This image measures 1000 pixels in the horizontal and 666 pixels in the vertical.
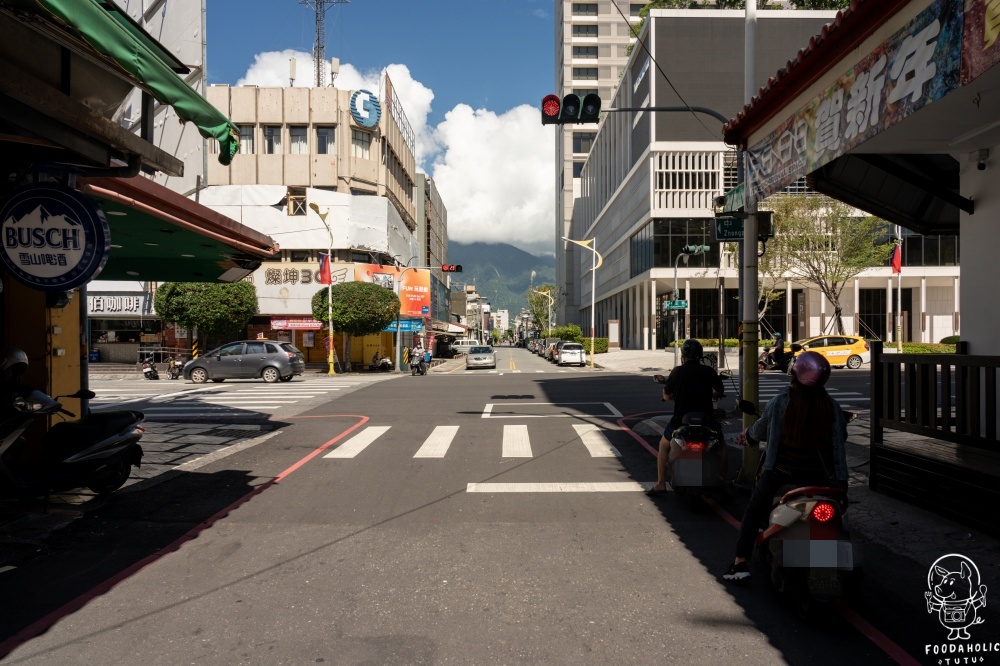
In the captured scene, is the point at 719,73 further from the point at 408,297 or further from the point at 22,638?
the point at 22,638

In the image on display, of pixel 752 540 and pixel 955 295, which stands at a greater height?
pixel 955 295

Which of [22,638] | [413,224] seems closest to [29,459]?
[22,638]

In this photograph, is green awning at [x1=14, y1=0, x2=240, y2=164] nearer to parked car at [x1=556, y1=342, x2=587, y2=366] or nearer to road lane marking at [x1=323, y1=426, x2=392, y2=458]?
road lane marking at [x1=323, y1=426, x2=392, y2=458]

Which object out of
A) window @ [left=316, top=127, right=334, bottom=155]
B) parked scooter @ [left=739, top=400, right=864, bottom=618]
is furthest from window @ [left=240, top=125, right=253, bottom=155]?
parked scooter @ [left=739, top=400, right=864, bottom=618]

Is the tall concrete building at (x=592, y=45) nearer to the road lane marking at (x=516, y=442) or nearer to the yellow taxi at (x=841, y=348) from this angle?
the yellow taxi at (x=841, y=348)

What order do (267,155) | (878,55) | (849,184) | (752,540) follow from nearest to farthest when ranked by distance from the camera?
(752,540) < (878,55) < (849,184) < (267,155)

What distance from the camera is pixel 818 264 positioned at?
3544 cm

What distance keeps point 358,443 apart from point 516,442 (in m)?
2.58

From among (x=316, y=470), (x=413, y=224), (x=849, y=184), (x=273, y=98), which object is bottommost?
(x=316, y=470)

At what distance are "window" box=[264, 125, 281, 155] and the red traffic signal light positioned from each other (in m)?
37.0

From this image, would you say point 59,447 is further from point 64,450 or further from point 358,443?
point 358,443

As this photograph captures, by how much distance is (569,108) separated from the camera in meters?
9.59

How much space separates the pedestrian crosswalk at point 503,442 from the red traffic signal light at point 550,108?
488 centimetres

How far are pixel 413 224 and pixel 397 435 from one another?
51.2m
